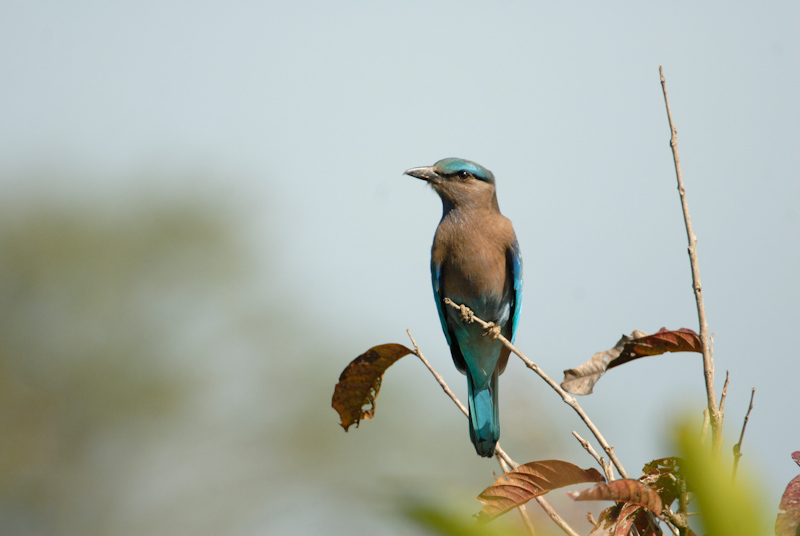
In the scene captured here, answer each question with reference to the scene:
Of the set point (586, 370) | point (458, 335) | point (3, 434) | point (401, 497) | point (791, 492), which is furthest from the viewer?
point (3, 434)

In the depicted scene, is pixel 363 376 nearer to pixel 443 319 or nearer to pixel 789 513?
pixel 789 513

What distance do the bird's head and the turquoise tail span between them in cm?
122

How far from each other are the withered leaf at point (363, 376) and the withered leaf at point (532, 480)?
3.15 feet

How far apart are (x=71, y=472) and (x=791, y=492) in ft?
70.0

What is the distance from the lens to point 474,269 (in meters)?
5.12

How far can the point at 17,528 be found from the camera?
65.5 ft

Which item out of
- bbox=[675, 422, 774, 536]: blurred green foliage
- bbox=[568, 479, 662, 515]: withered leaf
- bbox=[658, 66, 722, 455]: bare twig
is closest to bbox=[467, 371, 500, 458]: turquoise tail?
bbox=[658, 66, 722, 455]: bare twig

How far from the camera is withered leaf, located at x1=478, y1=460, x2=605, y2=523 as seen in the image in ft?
6.67

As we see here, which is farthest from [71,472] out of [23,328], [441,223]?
[441,223]

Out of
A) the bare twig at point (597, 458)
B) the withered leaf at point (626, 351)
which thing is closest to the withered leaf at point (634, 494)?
the bare twig at point (597, 458)

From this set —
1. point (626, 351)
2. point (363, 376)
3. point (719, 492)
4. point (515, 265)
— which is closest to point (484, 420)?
point (515, 265)

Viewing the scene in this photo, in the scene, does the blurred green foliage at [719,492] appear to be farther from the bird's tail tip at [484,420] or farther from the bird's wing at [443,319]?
the bird's wing at [443,319]

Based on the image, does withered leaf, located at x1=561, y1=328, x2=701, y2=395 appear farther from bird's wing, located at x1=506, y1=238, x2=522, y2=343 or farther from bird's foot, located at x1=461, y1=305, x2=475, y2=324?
bird's wing, located at x1=506, y1=238, x2=522, y2=343

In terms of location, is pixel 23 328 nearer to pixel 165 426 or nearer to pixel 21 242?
pixel 21 242
